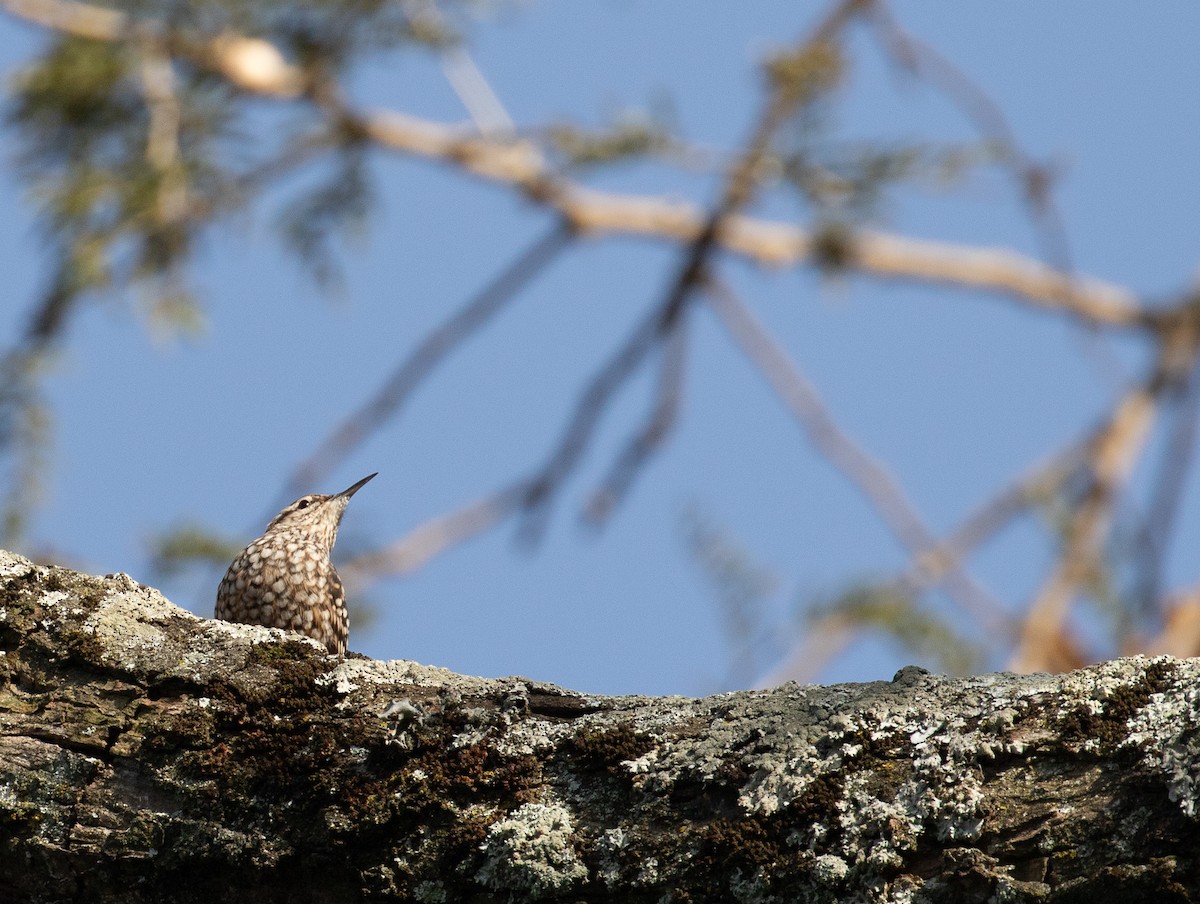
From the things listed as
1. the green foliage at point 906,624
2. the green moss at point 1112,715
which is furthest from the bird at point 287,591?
the green moss at point 1112,715

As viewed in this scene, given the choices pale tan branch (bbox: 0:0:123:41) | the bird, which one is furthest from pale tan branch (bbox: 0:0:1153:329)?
the bird

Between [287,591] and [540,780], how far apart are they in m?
2.54

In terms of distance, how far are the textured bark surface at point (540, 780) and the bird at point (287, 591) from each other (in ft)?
6.44

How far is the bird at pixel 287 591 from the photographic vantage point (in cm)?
487

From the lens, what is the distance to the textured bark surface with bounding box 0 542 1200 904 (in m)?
2.18

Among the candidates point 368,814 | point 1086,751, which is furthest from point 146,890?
point 1086,751

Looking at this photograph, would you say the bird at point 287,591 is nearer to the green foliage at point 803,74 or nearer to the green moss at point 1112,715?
the green foliage at point 803,74

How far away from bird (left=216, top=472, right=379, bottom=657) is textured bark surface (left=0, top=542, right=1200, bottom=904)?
196 centimetres

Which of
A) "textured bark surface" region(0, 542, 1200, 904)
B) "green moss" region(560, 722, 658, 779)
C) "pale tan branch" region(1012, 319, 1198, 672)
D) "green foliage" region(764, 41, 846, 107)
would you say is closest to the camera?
"textured bark surface" region(0, 542, 1200, 904)

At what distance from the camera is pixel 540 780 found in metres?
2.52

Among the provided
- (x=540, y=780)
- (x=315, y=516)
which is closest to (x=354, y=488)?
(x=315, y=516)

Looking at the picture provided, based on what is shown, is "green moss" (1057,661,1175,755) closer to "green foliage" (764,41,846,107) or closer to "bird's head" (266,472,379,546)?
"green foliage" (764,41,846,107)

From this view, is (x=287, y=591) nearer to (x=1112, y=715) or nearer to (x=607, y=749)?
(x=607, y=749)

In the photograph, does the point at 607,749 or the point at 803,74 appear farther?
the point at 803,74
